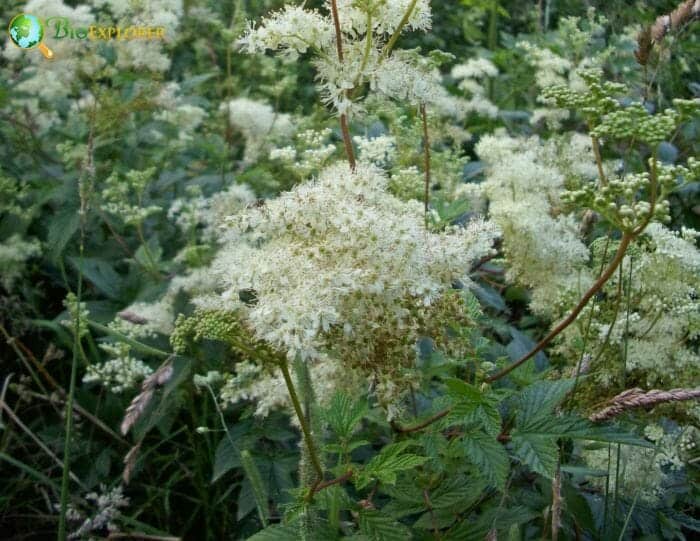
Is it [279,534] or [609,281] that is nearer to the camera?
[279,534]

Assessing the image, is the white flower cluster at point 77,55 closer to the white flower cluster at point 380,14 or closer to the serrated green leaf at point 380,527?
the white flower cluster at point 380,14

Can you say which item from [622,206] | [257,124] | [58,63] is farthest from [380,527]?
[58,63]

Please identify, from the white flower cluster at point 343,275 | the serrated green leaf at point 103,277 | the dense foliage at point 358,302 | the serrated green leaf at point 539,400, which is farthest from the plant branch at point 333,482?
the serrated green leaf at point 103,277

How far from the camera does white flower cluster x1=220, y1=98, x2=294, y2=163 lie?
10.3 ft

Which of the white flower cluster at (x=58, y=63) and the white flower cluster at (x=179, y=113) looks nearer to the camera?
the white flower cluster at (x=58, y=63)

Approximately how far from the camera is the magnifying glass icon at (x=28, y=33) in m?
2.97

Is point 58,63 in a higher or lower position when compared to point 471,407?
higher

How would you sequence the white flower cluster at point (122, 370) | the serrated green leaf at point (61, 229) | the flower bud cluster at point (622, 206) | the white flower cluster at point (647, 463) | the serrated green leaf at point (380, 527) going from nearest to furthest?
the flower bud cluster at point (622, 206) → the serrated green leaf at point (380, 527) → the white flower cluster at point (647, 463) → the white flower cluster at point (122, 370) → the serrated green leaf at point (61, 229)

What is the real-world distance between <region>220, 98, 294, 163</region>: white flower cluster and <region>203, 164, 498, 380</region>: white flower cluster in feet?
6.10

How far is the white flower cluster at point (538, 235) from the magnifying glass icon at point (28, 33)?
193 centimetres

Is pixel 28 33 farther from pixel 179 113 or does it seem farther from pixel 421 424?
pixel 421 424

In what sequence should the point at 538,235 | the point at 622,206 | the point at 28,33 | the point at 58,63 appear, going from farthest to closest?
the point at 28,33, the point at 58,63, the point at 538,235, the point at 622,206

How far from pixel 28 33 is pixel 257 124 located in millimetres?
999

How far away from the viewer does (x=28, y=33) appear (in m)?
3.06
